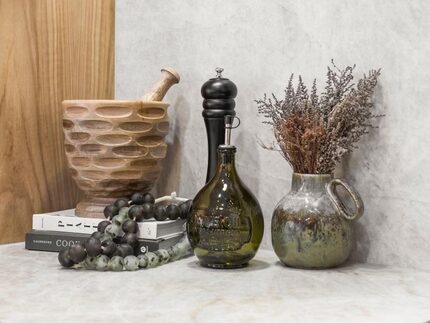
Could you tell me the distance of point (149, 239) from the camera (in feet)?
4.13

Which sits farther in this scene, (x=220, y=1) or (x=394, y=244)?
(x=220, y=1)

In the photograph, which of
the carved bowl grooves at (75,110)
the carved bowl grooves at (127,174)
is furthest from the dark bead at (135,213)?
the carved bowl grooves at (75,110)

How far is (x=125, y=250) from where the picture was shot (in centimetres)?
121

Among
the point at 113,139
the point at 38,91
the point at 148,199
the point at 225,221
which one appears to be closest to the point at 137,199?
the point at 148,199

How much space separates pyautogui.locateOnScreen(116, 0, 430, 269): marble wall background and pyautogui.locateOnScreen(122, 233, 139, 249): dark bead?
0.92ft

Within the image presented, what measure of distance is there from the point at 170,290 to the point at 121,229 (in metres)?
0.24

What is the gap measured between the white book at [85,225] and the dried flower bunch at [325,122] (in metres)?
0.25

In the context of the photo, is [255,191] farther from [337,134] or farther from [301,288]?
[301,288]

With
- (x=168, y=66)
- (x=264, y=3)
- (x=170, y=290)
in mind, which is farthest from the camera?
(x=168, y=66)

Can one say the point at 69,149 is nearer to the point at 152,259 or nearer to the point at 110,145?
the point at 110,145

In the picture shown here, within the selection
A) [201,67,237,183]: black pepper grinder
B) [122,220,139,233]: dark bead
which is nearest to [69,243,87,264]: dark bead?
[122,220,139,233]: dark bead

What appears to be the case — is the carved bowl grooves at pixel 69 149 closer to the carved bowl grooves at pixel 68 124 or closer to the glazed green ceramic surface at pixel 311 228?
the carved bowl grooves at pixel 68 124

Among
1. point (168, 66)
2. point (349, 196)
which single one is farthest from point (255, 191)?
point (168, 66)

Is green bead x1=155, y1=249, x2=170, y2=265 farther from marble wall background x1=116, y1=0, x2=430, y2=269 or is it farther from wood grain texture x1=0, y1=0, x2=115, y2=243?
wood grain texture x1=0, y1=0, x2=115, y2=243
